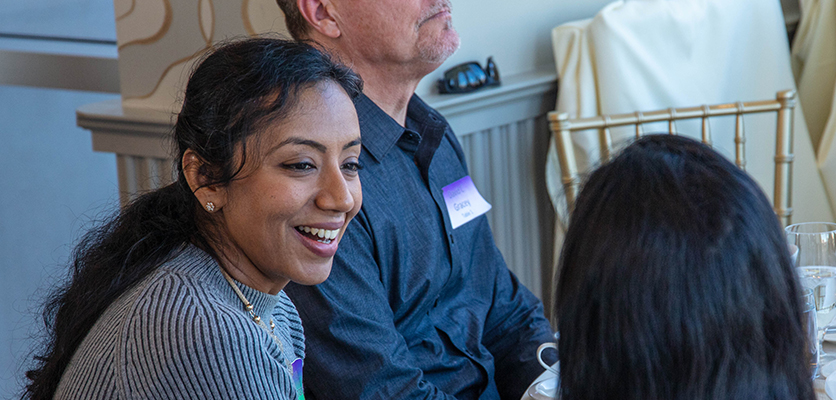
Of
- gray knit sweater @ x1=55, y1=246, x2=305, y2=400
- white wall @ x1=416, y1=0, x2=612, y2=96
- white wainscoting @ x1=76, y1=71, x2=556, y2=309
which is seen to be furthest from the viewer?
white wall @ x1=416, y1=0, x2=612, y2=96

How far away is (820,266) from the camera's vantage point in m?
1.17

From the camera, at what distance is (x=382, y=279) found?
1.34 meters

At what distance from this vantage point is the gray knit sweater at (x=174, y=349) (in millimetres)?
780

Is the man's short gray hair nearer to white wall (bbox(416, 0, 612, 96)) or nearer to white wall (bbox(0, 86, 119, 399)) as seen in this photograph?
white wall (bbox(416, 0, 612, 96))

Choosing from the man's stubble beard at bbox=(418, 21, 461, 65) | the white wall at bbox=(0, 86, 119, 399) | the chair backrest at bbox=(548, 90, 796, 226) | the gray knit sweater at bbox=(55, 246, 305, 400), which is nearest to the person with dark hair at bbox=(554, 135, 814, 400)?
the gray knit sweater at bbox=(55, 246, 305, 400)

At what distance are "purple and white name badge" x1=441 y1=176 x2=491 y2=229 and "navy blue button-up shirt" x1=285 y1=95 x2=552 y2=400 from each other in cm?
2

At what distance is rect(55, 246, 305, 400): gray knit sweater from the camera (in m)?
0.78

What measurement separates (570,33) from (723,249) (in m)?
1.68

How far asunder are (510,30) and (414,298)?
104cm

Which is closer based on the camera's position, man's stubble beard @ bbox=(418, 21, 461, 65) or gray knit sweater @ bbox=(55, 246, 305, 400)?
gray knit sweater @ bbox=(55, 246, 305, 400)

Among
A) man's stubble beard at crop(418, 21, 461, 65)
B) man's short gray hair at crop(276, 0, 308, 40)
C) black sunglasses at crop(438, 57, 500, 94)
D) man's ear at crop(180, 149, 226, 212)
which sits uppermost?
man's short gray hair at crop(276, 0, 308, 40)

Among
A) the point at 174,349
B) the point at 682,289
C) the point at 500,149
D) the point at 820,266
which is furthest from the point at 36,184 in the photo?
the point at 682,289

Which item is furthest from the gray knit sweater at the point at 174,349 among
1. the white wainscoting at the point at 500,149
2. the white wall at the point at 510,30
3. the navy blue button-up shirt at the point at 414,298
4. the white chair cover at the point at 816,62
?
the white chair cover at the point at 816,62

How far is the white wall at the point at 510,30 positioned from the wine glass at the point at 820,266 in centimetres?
101
